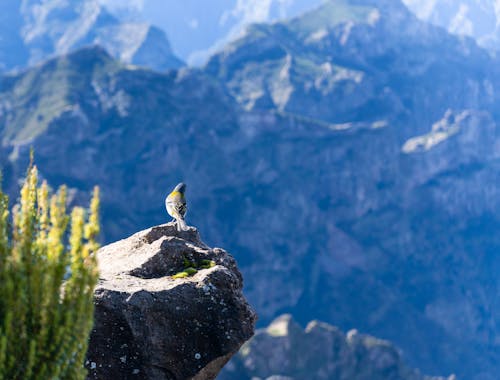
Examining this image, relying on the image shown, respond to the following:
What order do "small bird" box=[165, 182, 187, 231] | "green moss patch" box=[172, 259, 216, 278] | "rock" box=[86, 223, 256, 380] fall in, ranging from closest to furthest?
1. "rock" box=[86, 223, 256, 380]
2. "green moss patch" box=[172, 259, 216, 278]
3. "small bird" box=[165, 182, 187, 231]

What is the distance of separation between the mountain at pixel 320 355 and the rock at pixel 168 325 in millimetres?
166697

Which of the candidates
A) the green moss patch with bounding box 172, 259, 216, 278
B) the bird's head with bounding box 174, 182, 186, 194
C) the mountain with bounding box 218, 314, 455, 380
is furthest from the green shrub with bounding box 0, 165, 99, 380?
the mountain with bounding box 218, 314, 455, 380

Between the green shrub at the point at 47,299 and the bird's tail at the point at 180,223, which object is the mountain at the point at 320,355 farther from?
the green shrub at the point at 47,299

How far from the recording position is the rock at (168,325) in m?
16.6

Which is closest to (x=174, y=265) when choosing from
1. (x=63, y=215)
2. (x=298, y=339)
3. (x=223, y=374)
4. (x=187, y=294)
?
(x=187, y=294)

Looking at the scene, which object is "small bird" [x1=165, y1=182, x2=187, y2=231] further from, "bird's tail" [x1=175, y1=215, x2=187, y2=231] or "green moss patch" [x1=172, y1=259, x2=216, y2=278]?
"green moss patch" [x1=172, y1=259, x2=216, y2=278]

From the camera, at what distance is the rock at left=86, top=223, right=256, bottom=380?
54.3ft

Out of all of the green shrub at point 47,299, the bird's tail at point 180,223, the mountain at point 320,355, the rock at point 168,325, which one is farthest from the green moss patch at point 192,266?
the mountain at point 320,355

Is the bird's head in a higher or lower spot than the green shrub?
lower

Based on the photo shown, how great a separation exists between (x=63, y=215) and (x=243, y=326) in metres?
7.72

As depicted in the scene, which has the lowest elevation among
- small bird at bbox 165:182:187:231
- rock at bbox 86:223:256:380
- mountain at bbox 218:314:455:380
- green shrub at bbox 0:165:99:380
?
mountain at bbox 218:314:455:380

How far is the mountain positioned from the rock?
166697 mm

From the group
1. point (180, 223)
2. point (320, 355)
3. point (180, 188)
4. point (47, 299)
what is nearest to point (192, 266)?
point (180, 223)

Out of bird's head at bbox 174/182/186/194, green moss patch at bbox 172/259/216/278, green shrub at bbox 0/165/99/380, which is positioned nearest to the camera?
green shrub at bbox 0/165/99/380
